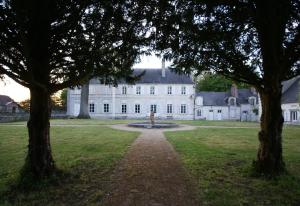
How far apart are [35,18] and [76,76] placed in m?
1.69

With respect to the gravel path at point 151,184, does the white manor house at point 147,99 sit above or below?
above

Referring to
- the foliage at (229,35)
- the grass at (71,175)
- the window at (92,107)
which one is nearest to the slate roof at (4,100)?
the window at (92,107)

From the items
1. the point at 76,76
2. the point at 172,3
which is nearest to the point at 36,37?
the point at 76,76

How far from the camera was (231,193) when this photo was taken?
607 cm

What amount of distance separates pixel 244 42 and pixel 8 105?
195 feet

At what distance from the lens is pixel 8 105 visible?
197 feet

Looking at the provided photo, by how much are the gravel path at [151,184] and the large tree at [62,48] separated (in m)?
1.82

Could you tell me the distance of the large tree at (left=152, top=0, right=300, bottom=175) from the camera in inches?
268

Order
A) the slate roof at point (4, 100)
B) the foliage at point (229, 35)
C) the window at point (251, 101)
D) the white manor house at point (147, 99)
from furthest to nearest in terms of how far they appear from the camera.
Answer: the slate roof at point (4, 100)
the window at point (251, 101)
the white manor house at point (147, 99)
the foliage at point (229, 35)

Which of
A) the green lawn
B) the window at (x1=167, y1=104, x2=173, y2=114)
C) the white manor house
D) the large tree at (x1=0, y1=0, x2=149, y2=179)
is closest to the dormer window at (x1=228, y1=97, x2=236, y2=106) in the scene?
the white manor house

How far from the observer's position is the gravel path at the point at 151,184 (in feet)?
18.3

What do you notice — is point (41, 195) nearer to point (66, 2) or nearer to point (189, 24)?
point (66, 2)

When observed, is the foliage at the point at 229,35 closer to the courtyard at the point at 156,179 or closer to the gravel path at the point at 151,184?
the courtyard at the point at 156,179

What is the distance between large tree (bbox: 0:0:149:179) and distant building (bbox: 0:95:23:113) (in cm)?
5475
